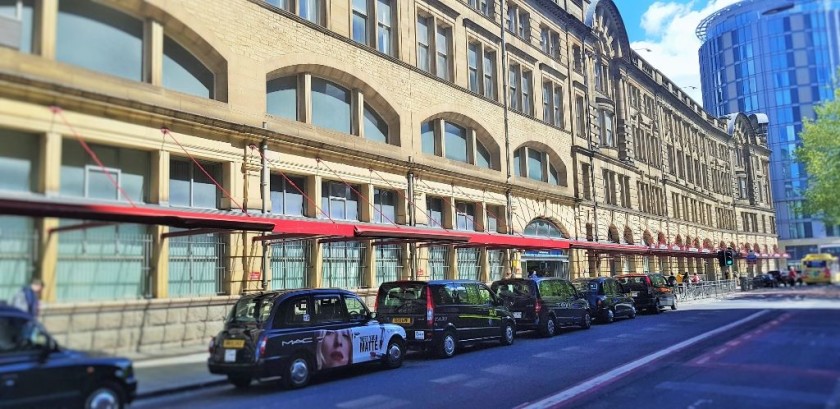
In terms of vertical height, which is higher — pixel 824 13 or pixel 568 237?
pixel 824 13

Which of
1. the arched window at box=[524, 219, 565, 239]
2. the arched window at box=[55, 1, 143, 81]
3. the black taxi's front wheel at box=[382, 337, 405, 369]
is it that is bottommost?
the black taxi's front wheel at box=[382, 337, 405, 369]

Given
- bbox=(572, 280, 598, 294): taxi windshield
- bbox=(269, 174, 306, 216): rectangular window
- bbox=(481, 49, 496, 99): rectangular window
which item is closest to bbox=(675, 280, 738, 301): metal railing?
bbox=(572, 280, 598, 294): taxi windshield

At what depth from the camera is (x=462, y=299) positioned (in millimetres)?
14602

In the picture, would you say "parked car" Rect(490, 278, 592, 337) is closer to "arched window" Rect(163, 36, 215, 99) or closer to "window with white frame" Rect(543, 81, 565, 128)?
"arched window" Rect(163, 36, 215, 99)

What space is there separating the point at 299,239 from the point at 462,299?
572cm

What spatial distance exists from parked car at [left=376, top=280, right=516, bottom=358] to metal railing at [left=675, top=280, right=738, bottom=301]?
78.7 ft

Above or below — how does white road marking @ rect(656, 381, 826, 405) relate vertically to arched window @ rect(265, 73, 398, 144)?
below

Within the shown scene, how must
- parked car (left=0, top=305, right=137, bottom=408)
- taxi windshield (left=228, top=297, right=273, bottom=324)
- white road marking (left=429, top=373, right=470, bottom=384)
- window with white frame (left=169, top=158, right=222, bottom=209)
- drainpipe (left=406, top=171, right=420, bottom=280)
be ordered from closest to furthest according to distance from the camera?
1. parked car (left=0, top=305, right=137, bottom=408)
2. taxi windshield (left=228, top=297, right=273, bottom=324)
3. white road marking (left=429, top=373, right=470, bottom=384)
4. window with white frame (left=169, top=158, right=222, bottom=209)
5. drainpipe (left=406, top=171, right=420, bottom=280)

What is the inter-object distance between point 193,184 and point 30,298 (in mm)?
10529

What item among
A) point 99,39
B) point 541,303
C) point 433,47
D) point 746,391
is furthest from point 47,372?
point 433,47

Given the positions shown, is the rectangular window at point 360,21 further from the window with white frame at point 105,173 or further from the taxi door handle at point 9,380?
the taxi door handle at point 9,380

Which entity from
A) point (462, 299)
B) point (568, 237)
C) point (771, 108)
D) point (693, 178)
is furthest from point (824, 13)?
point (693, 178)

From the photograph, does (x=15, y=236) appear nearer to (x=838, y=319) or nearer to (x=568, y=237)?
(x=838, y=319)

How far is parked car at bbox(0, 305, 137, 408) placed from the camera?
5.91 meters
